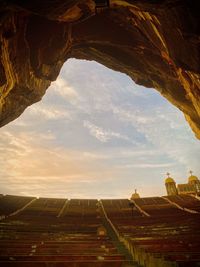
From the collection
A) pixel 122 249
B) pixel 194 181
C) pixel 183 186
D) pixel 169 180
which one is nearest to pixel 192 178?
pixel 194 181

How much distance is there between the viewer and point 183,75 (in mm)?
14602

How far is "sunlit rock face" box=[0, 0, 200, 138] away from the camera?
1073 cm

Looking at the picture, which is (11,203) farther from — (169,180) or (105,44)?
(169,180)

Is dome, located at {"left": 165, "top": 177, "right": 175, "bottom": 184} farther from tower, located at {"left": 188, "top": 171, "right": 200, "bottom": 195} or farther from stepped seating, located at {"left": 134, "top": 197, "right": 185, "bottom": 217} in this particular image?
stepped seating, located at {"left": 134, "top": 197, "right": 185, "bottom": 217}

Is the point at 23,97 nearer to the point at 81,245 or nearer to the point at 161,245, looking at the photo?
the point at 81,245

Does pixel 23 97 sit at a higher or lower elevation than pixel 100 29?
lower

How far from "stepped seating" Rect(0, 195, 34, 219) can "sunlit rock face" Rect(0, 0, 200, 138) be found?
→ 886 centimetres

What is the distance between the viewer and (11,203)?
81.3ft

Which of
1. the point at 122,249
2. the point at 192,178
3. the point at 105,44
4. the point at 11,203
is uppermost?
the point at 105,44

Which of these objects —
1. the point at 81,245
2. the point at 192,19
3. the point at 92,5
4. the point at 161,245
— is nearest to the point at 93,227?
the point at 81,245

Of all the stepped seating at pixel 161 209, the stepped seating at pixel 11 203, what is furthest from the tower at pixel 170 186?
the stepped seating at pixel 11 203

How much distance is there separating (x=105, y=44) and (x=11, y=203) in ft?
65.6

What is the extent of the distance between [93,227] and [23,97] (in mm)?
12126

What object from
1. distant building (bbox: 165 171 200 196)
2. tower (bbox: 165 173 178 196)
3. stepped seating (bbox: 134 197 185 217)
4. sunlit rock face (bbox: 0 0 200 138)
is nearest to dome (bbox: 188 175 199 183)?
distant building (bbox: 165 171 200 196)
